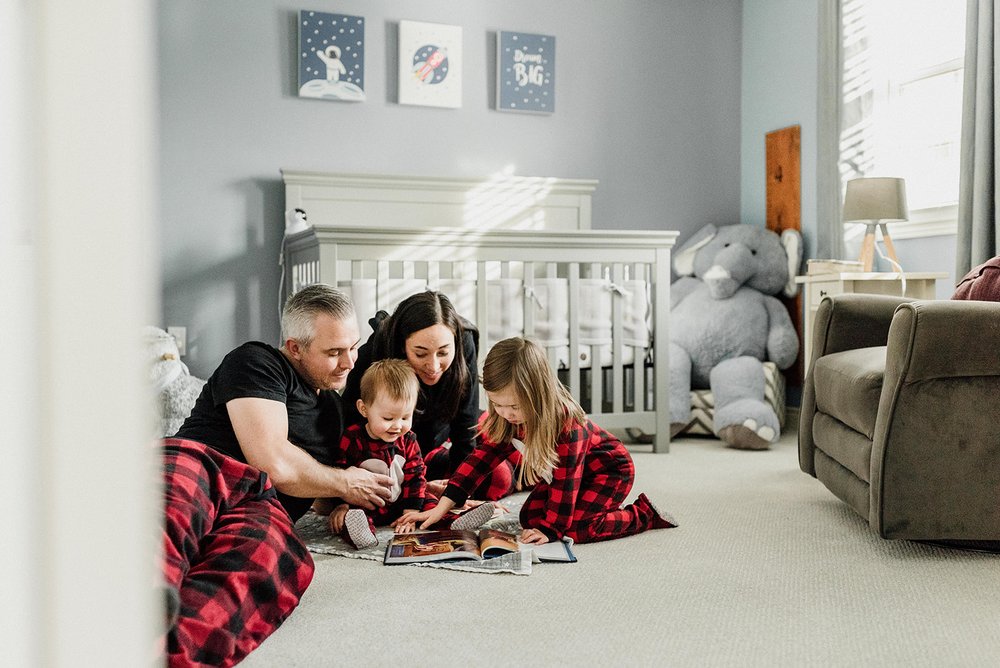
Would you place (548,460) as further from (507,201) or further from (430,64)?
(430,64)

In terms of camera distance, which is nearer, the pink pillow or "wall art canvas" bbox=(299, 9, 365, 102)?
the pink pillow

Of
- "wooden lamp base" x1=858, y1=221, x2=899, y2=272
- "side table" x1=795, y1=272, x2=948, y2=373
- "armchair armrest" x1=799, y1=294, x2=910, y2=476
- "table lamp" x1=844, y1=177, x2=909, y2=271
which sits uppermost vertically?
"table lamp" x1=844, y1=177, x2=909, y2=271

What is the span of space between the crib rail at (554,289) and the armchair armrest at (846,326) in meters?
0.91

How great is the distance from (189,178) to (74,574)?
3.65m

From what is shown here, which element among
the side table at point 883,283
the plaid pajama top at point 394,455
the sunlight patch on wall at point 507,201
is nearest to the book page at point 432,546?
the plaid pajama top at point 394,455

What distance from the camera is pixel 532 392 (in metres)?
1.87

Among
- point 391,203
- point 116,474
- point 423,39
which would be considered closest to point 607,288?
point 391,203

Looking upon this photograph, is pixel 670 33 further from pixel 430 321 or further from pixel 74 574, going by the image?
pixel 74 574

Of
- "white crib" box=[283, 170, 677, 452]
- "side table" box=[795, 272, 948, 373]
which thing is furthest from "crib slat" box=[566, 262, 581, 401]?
"side table" box=[795, 272, 948, 373]

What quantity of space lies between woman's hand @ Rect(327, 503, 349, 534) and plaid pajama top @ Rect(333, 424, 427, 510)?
0.10 meters

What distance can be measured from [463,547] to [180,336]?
2256 mm

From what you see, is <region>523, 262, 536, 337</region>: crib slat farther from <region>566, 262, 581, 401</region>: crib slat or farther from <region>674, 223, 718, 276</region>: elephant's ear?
<region>674, 223, 718, 276</region>: elephant's ear

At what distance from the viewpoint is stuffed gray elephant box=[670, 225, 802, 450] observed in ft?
11.7

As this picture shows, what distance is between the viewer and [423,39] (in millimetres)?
3879
